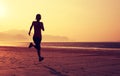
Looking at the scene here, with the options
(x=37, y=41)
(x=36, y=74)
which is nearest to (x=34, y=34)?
(x=37, y=41)

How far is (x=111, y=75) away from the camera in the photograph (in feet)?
29.8

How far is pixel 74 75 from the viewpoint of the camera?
9.11 metres

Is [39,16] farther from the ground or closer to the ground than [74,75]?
farther from the ground

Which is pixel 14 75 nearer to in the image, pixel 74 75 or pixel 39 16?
pixel 74 75

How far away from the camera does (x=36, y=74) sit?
365 inches

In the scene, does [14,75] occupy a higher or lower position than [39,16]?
lower

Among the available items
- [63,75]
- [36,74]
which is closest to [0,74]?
[36,74]

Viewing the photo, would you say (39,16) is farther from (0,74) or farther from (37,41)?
(0,74)

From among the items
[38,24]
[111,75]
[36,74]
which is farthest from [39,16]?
[111,75]

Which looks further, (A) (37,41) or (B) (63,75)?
(A) (37,41)

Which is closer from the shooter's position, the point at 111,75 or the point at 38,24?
the point at 111,75

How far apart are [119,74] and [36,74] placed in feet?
8.87

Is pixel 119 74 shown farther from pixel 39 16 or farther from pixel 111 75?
pixel 39 16

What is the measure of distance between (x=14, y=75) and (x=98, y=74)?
106 inches
